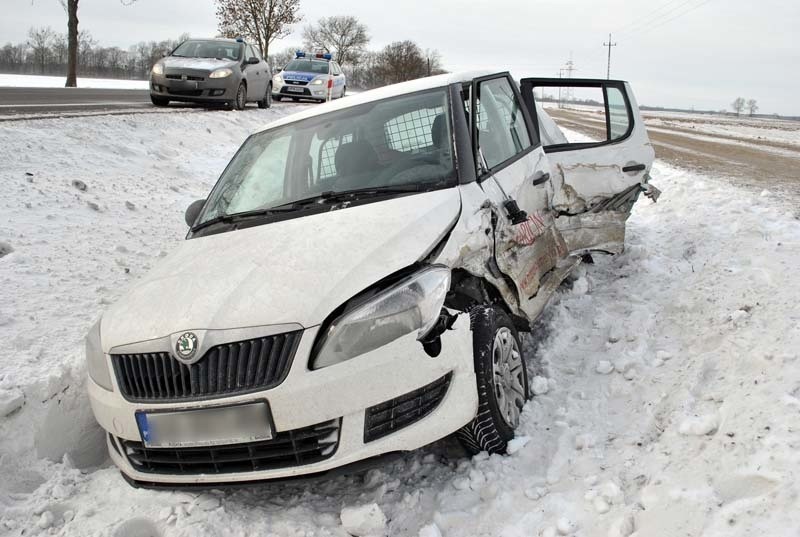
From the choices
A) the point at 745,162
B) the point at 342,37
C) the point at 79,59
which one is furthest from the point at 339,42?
the point at 745,162

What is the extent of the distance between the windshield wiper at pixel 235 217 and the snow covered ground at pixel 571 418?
109cm

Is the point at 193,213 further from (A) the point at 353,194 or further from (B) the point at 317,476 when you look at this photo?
(B) the point at 317,476

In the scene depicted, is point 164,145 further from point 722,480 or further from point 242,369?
point 722,480

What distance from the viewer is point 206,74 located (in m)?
13.6

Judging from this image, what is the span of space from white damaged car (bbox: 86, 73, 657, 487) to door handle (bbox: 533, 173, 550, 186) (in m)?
0.18

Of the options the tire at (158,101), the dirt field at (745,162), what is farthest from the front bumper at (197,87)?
the dirt field at (745,162)

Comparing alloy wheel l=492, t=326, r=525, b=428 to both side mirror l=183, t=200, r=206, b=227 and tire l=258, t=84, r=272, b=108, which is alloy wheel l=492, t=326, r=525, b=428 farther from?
tire l=258, t=84, r=272, b=108

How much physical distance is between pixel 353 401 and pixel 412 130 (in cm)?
178

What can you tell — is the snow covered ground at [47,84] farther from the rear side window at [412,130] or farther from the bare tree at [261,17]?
the rear side window at [412,130]

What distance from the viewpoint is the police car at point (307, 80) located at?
836 inches

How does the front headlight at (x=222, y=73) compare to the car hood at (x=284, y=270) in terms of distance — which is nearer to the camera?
the car hood at (x=284, y=270)

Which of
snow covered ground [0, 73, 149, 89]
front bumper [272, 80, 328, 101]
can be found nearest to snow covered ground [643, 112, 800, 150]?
front bumper [272, 80, 328, 101]

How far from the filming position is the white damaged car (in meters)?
2.46

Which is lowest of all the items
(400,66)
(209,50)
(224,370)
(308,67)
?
(224,370)
